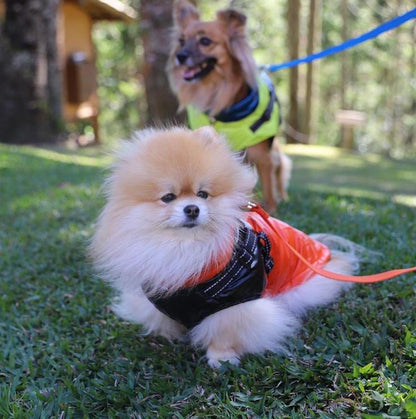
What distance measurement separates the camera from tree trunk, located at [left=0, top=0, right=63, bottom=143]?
1084 centimetres

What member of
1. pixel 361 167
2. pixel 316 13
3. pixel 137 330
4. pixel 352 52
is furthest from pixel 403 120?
pixel 137 330

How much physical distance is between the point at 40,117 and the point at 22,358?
944 cm

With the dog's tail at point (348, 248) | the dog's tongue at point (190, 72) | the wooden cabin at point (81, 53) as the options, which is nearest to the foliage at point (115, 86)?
the wooden cabin at point (81, 53)

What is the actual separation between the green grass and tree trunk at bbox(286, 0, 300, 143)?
1353 cm

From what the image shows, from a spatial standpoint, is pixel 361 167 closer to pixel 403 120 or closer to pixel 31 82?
pixel 31 82

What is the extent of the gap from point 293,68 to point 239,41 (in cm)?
1373

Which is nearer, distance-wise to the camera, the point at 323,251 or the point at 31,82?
the point at 323,251

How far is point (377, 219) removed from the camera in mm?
4855

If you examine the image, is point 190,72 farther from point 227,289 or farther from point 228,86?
point 227,289

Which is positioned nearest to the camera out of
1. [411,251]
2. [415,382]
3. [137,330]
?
[415,382]

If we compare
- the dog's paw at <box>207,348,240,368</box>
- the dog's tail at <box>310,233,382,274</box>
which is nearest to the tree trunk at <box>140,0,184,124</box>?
the dog's tail at <box>310,233,382,274</box>

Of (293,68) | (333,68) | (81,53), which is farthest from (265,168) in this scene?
(333,68)

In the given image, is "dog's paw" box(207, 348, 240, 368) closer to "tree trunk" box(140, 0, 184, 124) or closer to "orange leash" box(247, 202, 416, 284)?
"orange leash" box(247, 202, 416, 284)

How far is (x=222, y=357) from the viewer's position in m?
2.61
